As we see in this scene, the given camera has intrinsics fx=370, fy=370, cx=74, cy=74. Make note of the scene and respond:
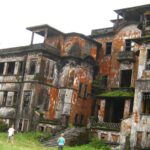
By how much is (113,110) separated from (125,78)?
4388mm

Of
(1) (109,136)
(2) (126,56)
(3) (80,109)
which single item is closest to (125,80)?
(2) (126,56)

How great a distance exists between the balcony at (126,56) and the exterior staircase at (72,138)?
9311mm

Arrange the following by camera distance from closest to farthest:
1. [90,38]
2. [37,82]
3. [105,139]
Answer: [105,139] → [37,82] → [90,38]

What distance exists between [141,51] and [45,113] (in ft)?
48.6

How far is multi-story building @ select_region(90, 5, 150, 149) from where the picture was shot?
32688 mm

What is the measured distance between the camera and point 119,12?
4472cm

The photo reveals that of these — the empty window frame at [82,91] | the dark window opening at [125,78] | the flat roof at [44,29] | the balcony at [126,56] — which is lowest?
the empty window frame at [82,91]

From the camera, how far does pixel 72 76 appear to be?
43250 mm

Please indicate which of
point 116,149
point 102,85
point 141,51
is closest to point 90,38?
point 102,85

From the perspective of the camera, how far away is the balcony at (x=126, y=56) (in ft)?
135

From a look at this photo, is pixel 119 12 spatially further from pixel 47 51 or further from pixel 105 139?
pixel 105 139

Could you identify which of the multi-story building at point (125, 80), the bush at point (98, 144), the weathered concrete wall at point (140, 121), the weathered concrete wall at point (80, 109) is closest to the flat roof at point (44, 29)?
the multi-story building at point (125, 80)

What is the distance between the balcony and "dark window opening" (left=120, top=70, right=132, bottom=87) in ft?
4.70

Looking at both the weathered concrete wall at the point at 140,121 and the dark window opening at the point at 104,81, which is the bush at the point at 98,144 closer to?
the weathered concrete wall at the point at 140,121
